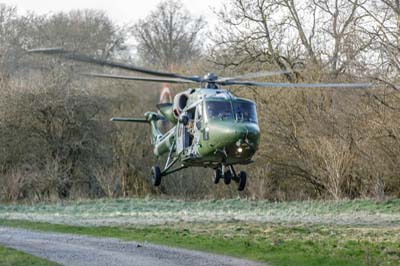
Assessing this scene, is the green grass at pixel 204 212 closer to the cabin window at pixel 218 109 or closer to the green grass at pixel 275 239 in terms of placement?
the green grass at pixel 275 239

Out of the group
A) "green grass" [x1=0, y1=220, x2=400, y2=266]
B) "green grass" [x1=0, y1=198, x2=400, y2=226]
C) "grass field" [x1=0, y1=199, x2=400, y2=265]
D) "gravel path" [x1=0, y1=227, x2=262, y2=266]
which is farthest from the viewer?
"green grass" [x1=0, y1=198, x2=400, y2=226]

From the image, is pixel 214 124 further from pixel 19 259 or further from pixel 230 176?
pixel 19 259

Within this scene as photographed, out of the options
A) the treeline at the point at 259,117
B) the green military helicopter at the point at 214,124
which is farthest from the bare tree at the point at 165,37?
the green military helicopter at the point at 214,124

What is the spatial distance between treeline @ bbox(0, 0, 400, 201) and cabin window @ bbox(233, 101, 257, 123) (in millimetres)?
9903

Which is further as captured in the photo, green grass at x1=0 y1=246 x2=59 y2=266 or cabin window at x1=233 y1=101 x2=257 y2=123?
cabin window at x1=233 y1=101 x2=257 y2=123

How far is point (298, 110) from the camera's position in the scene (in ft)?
120

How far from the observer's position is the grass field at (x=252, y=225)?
1642 centimetres

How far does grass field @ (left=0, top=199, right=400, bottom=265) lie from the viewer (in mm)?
16422

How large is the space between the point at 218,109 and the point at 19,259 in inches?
312

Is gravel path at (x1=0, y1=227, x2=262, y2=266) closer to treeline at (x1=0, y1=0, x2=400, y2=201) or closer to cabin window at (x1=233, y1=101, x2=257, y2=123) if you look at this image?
cabin window at (x1=233, y1=101, x2=257, y2=123)

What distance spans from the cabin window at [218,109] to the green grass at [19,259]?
7058mm

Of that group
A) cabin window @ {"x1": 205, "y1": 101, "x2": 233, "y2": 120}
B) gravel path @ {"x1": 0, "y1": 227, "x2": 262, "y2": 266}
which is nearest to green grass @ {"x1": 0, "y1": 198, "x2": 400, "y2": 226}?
cabin window @ {"x1": 205, "y1": 101, "x2": 233, "y2": 120}

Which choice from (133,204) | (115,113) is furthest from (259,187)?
(115,113)

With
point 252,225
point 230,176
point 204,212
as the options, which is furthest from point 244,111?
point 204,212
